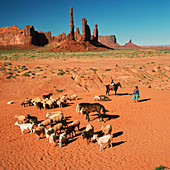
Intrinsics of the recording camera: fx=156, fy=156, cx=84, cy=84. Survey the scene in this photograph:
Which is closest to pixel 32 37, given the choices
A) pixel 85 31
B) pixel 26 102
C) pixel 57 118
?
pixel 85 31

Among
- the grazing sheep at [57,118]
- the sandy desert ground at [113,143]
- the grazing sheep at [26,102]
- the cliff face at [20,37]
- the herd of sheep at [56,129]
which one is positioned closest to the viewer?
the sandy desert ground at [113,143]

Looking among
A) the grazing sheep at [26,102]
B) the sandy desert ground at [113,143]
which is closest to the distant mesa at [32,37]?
the grazing sheep at [26,102]

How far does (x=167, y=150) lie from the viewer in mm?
8539

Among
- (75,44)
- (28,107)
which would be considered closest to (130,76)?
(28,107)

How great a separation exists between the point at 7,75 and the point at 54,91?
35.2ft

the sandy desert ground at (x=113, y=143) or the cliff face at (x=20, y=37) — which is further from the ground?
the cliff face at (x=20, y=37)

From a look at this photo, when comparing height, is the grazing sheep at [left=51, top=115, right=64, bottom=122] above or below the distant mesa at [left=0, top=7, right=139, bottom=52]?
below

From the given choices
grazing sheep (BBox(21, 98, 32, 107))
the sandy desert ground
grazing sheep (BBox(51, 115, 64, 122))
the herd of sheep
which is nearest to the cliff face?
grazing sheep (BBox(21, 98, 32, 107))

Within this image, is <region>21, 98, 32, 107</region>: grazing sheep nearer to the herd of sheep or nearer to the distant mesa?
the herd of sheep

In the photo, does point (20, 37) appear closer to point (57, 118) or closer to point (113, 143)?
point (57, 118)

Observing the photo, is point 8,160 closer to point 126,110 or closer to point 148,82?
point 126,110

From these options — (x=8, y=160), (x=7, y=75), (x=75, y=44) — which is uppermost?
(x=75, y=44)

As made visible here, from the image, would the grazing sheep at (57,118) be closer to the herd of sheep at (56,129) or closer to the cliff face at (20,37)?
the herd of sheep at (56,129)

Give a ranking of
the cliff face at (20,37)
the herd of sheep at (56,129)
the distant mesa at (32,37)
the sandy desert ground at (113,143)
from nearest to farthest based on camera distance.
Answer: the sandy desert ground at (113,143), the herd of sheep at (56,129), the distant mesa at (32,37), the cliff face at (20,37)
